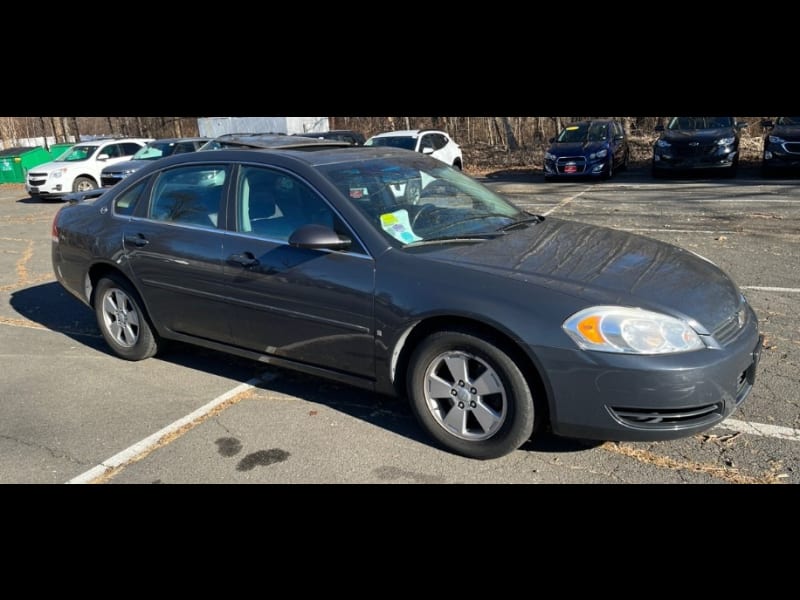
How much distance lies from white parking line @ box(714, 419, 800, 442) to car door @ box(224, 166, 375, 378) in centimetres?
202

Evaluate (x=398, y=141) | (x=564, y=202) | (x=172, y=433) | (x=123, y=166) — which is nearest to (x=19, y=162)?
(x=123, y=166)

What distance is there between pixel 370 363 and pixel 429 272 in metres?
0.63

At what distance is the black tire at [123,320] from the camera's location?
4.80m

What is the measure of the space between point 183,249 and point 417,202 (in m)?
1.62

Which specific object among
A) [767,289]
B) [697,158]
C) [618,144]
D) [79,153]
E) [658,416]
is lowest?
[767,289]

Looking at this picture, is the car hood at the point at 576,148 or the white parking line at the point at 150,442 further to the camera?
the car hood at the point at 576,148

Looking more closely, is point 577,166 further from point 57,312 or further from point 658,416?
point 658,416

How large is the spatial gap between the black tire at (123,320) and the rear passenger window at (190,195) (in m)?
0.66

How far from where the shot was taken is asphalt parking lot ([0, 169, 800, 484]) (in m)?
3.24

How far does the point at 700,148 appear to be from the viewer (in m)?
14.9

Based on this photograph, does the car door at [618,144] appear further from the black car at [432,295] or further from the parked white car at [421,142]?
the black car at [432,295]

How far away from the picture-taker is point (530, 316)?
3049 millimetres

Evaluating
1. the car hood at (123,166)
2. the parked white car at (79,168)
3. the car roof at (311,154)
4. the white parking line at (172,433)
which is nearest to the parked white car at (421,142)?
the car hood at (123,166)

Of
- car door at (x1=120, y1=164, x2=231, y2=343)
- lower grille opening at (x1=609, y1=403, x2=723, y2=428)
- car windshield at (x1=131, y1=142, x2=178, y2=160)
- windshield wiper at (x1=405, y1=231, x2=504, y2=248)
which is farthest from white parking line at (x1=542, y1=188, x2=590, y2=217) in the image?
car windshield at (x1=131, y1=142, x2=178, y2=160)
